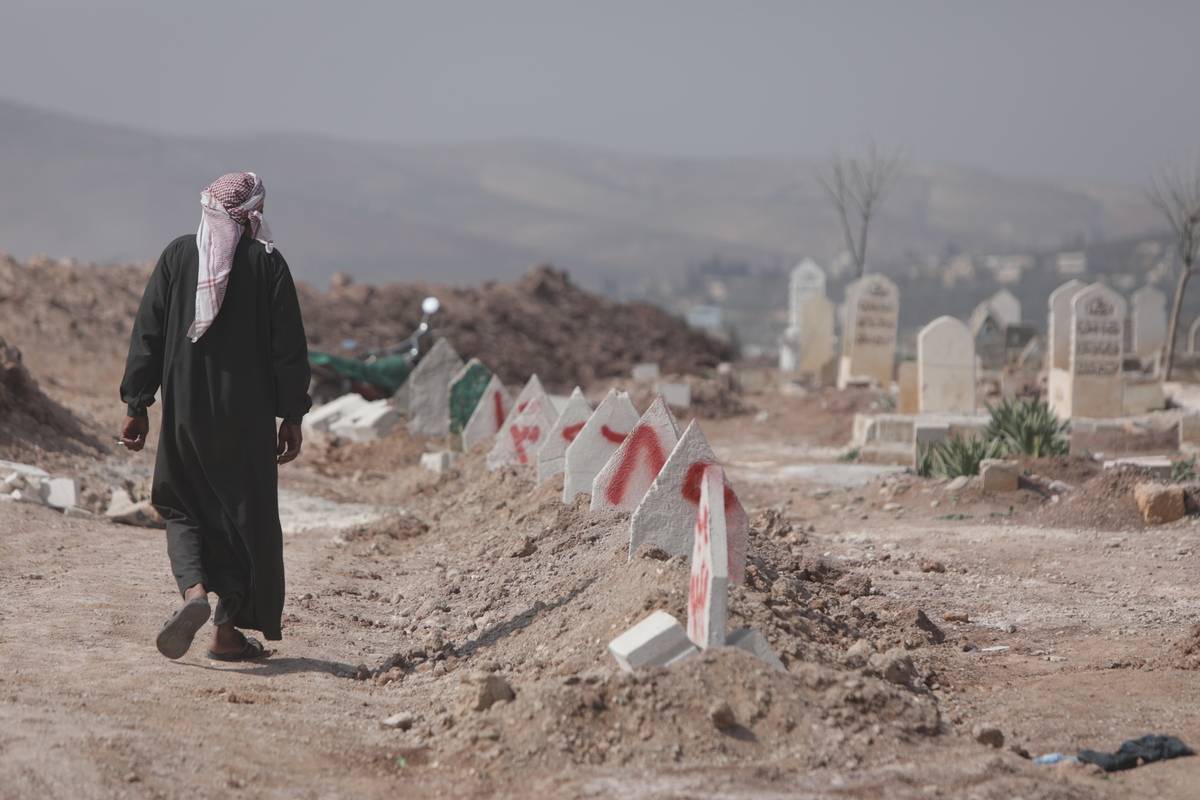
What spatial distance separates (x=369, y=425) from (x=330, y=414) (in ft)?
4.04

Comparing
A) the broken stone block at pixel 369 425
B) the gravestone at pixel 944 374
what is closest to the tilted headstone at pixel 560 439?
the broken stone block at pixel 369 425

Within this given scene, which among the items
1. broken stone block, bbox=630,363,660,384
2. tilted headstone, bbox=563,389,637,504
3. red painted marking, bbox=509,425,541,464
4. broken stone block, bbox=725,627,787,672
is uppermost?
tilted headstone, bbox=563,389,637,504

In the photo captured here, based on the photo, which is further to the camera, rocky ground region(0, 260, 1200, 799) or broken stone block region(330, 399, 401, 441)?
broken stone block region(330, 399, 401, 441)

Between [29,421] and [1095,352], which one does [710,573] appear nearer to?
[29,421]

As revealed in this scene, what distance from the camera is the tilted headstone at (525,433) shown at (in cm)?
1094

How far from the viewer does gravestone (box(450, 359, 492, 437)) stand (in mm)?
15062

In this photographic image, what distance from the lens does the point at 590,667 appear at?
5.25m

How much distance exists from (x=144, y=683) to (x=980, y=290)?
103159 mm

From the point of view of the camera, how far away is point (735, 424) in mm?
22453

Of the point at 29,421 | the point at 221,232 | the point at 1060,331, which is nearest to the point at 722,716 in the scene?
the point at 221,232

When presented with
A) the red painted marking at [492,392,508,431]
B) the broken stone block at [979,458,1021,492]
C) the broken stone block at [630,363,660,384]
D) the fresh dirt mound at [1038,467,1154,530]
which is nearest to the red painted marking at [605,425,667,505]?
the fresh dirt mound at [1038,467,1154,530]

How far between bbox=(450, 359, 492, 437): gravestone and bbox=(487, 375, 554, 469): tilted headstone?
3795mm

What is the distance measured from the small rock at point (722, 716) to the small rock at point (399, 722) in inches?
45.7

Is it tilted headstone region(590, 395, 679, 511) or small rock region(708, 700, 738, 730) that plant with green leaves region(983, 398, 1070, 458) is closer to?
tilted headstone region(590, 395, 679, 511)
